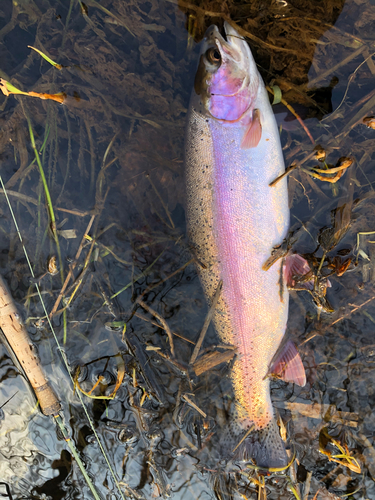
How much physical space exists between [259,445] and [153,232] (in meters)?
1.75

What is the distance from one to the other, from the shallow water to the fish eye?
0.40m

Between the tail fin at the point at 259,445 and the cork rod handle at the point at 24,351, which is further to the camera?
the cork rod handle at the point at 24,351

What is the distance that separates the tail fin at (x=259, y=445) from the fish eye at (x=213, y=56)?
244 cm

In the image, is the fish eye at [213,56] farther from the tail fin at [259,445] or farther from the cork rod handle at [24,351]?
the tail fin at [259,445]

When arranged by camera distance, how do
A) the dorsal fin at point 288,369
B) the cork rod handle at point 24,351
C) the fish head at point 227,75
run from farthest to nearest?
1. the cork rod handle at point 24,351
2. the dorsal fin at point 288,369
3. the fish head at point 227,75

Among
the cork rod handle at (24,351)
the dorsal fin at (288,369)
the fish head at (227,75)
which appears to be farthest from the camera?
the cork rod handle at (24,351)

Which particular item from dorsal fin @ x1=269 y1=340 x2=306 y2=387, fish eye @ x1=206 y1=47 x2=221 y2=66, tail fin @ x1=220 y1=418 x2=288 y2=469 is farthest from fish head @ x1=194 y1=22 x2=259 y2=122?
tail fin @ x1=220 y1=418 x2=288 y2=469

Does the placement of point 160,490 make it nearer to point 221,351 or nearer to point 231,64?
point 221,351

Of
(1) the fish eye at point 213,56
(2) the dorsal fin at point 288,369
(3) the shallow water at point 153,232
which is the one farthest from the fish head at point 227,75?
(2) the dorsal fin at point 288,369

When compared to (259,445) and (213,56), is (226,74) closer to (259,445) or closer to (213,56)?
(213,56)

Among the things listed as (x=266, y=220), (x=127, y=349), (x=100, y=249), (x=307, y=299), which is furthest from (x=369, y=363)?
(x=100, y=249)

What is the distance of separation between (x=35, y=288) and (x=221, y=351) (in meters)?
1.56

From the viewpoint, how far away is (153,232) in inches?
100

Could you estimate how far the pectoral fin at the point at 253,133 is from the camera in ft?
6.48
